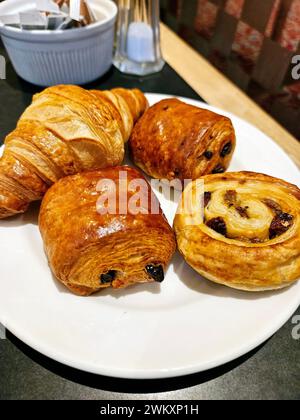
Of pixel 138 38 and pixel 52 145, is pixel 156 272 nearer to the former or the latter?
pixel 52 145

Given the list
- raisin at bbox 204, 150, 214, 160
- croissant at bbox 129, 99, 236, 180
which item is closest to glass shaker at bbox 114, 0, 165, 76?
croissant at bbox 129, 99, 236, 180

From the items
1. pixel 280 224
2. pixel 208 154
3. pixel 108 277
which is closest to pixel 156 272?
pixel 108 277

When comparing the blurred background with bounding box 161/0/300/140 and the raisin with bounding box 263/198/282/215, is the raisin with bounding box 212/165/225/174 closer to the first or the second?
the raisin with bounding box 263/198/282/215

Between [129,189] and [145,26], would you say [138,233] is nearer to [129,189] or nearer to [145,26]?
[129,189]

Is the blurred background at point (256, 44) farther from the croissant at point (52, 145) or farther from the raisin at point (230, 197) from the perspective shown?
the croissant at point (52, 145)

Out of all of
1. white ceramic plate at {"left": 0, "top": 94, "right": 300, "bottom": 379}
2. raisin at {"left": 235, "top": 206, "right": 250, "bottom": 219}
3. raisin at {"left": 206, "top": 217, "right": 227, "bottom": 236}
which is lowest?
white ceramic plate at {"left": 0, "top": 94, "right": 300, "bottom": 379}
